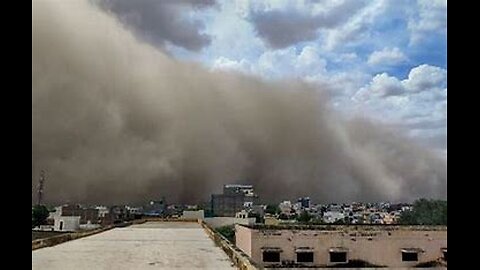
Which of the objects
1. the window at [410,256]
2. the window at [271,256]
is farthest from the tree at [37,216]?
the window at [410,256]

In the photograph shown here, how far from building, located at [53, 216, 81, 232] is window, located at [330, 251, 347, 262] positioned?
3.84 meters

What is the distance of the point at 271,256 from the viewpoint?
8047 millimetres

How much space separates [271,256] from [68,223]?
10.7 feet

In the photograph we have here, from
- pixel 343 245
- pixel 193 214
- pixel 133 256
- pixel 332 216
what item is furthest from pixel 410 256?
pixel 193 214

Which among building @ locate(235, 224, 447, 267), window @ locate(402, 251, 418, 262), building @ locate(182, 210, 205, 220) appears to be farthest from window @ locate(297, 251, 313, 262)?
building @ locate(182, 210, 205, 220)

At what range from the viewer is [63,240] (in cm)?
693
